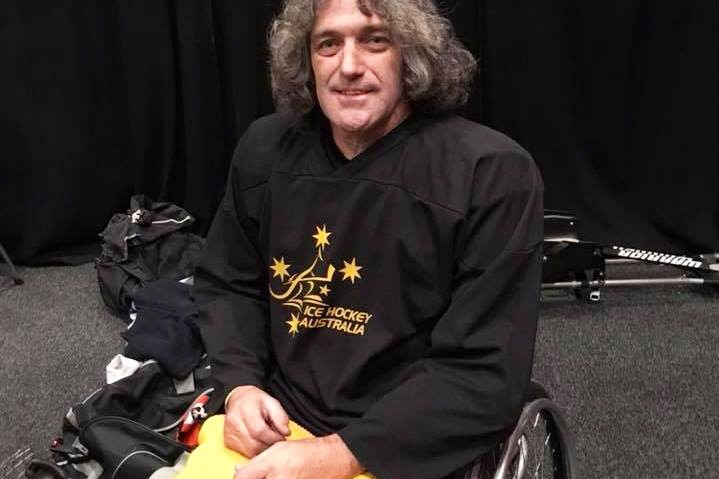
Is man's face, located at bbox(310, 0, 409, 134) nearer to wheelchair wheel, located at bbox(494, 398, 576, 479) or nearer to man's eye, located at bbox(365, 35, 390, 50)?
man's eye, located at bbox(365, 35, 390, 50)

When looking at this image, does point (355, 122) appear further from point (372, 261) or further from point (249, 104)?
point (249, 104)

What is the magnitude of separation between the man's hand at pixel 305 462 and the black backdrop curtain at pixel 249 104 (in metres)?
2.08

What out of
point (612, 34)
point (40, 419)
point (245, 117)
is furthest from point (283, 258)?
point (612, 34)

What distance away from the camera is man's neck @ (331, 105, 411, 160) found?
3.76 ft

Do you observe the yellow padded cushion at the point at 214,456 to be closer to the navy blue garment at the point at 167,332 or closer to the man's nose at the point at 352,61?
the man's nose at the point at 352,61

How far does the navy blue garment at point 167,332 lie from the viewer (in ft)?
6.43

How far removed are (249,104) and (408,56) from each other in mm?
1892

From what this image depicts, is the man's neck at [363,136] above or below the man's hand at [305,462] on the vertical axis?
above

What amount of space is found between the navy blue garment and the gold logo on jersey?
90cm

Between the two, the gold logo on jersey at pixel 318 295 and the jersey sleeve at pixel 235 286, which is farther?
the jersey sleeve at pixel 235 286

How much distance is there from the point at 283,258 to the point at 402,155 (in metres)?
0.27

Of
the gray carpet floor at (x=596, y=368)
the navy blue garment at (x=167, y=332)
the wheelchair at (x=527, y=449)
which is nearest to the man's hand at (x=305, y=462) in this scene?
the wheelchair at (x=527, y=449)

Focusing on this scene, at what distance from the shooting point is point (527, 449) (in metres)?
1.12

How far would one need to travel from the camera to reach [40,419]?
6.61 feet
